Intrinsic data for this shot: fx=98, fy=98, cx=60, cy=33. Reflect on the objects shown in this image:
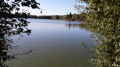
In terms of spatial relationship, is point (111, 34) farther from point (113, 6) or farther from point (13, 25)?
point (13, 25)

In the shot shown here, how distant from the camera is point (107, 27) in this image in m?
1.98

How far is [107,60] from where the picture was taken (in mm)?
2105

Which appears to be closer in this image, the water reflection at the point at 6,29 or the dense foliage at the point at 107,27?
the water reflection at the point at 6,29

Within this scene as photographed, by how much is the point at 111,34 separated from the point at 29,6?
163 cm

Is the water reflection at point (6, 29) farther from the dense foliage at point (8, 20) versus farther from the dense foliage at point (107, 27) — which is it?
the dense foliage at point (107, 27)

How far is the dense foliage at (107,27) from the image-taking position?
1.83m

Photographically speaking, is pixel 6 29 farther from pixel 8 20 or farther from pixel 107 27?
pixel 107 27

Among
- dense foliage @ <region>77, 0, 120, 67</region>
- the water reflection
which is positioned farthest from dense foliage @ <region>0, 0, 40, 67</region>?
dense foliage @ <region>77, 0, 120, 67</region>

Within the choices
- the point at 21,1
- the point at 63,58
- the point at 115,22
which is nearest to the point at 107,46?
the point at 115,22

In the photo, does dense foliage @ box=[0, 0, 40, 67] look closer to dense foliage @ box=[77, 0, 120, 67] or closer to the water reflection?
the water reflection

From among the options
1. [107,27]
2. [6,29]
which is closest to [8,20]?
[6,29]

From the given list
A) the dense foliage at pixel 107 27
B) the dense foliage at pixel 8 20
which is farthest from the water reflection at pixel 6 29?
the dense foliage at pixel 107 27

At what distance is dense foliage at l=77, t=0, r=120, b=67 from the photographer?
1829mm

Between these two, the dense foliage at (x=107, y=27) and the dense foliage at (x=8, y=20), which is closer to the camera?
the dense foliage at (x=8, y=20)
